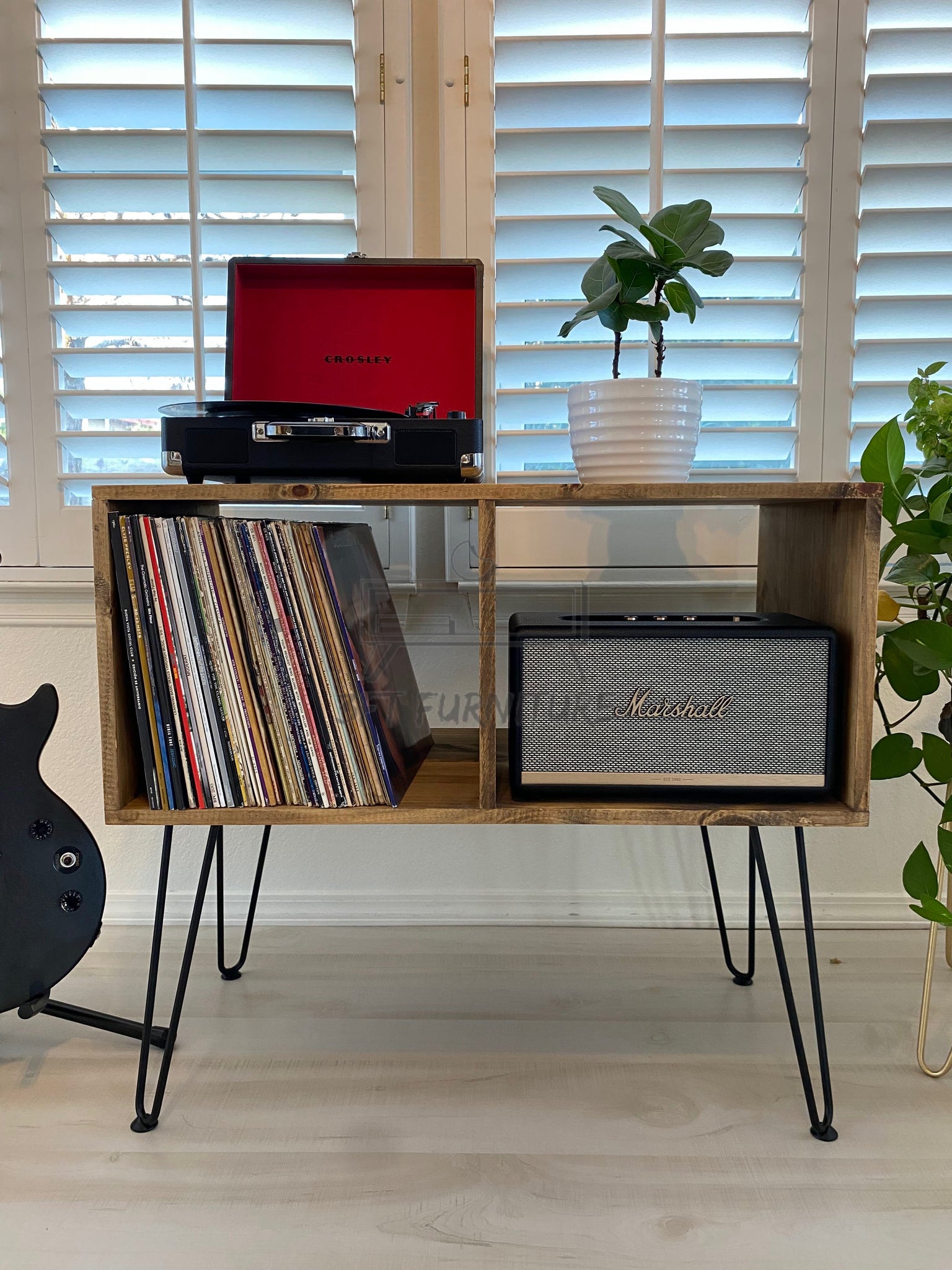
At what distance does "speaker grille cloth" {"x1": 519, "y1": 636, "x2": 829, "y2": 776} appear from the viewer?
0.88 meters

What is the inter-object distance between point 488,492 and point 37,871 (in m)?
0.66

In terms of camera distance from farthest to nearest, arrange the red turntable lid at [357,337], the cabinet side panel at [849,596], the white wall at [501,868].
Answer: the white wall at [501,868], the red turntable lid at [357,337], the cabinet side panel at [849,596]

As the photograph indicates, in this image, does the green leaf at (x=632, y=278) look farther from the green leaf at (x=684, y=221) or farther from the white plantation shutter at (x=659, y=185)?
the white plantation shutter at (x=659, y=185)

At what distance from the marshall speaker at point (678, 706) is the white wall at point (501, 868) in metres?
0.51

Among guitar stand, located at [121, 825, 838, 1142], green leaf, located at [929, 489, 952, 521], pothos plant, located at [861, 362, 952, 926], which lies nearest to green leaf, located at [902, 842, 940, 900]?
pothos plant, located at [861, 362, 952, 926]

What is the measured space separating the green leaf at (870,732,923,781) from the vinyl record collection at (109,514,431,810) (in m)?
0.57

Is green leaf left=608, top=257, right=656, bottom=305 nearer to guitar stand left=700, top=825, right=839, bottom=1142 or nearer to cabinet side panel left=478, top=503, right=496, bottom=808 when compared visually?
cabinet side panel left=478, top=503, right=496, bottom=808

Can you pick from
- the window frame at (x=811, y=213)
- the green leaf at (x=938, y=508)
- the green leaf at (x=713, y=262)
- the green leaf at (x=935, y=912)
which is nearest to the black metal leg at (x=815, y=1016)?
the green leaf at (x=935, y=912)

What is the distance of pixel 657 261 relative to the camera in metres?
0.94

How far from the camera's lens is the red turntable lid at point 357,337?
1.15m

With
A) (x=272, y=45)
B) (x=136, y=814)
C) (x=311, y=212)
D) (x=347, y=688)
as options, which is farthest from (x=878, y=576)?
(x=272, y=45)

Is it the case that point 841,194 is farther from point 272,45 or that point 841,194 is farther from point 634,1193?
point 634,1193

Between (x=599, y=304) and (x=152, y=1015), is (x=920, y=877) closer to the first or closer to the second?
(x=599, y=304)

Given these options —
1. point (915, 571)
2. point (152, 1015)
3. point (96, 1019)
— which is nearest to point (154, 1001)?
point (152, 1015)
